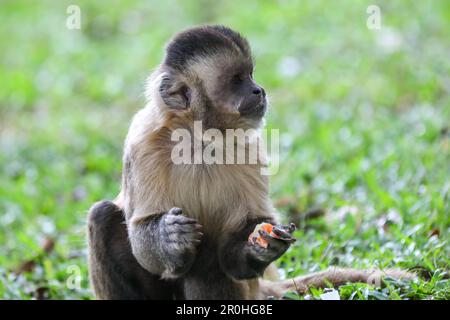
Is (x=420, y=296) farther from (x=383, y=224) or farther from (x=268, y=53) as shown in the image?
(x=268, y=53)

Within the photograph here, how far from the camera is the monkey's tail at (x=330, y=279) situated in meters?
5.25

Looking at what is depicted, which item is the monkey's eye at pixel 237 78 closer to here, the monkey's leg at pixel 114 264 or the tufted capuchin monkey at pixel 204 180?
the tufted capuchin monkey at pixel 204 180

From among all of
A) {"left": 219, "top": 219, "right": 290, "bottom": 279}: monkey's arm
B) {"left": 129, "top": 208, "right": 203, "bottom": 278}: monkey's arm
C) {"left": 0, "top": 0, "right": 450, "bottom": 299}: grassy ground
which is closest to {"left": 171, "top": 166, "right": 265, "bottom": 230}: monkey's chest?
A: {"left": 219, "top": 219, "right": 290, "bottom": 279}: monkey's arm

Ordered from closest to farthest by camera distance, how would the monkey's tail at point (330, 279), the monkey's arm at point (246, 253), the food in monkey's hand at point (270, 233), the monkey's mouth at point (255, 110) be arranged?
the food in monkey's hand at point (270, 233)
the monkey's arm at point (246, 253)
the monkey's mouth at point (255, 110)
the monkey's tail at point (330, 279)

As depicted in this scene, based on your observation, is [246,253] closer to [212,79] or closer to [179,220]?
[179,220]

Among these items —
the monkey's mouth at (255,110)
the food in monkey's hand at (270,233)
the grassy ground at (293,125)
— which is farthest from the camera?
the grassy ground at (293,125)

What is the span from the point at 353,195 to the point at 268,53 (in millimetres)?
4214

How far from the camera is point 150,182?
5.24 meters

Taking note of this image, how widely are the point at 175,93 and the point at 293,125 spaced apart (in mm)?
4412

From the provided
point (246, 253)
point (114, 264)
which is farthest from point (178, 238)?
point (114, 264)

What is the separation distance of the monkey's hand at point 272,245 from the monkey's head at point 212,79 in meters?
0.83

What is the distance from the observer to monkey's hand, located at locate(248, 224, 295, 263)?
4727 mm

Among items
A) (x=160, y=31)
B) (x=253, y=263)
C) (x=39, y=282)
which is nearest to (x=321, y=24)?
(x=160, y=31)

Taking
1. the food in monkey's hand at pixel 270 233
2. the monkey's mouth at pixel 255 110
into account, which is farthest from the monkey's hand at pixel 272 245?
the monkey's mouth at pixel 255 110
